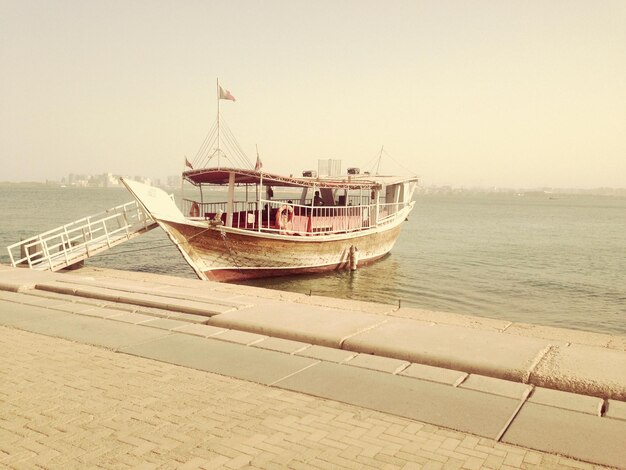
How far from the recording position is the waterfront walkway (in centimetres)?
389

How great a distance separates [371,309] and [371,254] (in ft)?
65.6

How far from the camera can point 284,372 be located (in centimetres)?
563

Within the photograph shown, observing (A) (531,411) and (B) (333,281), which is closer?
(A) (531,411)

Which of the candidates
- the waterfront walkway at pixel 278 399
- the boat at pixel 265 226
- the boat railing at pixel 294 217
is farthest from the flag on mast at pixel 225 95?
the waterfront walkway at pixel 278 399

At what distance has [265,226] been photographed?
22.8 metres

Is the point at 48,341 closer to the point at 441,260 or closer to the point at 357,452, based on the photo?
the point at 357,452

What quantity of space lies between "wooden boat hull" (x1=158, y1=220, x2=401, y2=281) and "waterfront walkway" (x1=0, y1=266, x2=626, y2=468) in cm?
1172

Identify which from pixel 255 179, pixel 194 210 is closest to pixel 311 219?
pixel 255 179

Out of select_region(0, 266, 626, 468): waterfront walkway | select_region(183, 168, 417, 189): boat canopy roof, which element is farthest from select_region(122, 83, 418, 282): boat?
select_region(0, 266, 626, 468): waterfront walkway

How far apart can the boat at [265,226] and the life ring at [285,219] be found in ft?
0.13

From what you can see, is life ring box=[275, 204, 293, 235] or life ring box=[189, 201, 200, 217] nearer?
life ring box=[275, 204, 293, 235]

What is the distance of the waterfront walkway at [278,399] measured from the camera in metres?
3.89

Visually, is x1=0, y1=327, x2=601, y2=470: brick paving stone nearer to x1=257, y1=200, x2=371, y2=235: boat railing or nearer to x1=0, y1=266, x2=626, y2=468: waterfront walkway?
x1=0, y1=266, x2=626, y2=468: waterfront walkway

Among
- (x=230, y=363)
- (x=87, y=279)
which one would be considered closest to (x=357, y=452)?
(x=230, y=363)
